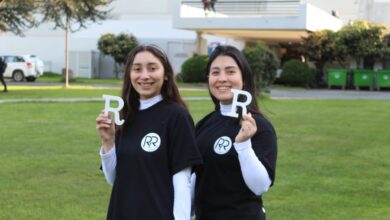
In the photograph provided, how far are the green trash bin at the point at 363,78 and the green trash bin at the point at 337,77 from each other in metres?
0.57

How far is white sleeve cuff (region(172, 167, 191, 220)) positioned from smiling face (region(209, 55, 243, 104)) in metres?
0.43

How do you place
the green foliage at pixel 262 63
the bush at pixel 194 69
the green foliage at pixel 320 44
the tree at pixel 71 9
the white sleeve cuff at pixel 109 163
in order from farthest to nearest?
the bush at pixel 194 69 → the green foliage at pixel 320 44 → the tree at pixel 71 9 → the green foliage at pixel 262 63 → the white sleeve cuff at pixel 109 163

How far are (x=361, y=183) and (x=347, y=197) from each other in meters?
0.79

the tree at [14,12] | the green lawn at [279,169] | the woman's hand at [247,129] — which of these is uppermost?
the tree at [14,12]

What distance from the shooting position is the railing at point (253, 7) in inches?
1394

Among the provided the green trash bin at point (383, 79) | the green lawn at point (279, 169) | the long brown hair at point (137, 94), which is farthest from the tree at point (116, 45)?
the long brown hair at point (137, 94)

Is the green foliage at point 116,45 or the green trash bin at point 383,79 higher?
the green foliage at point 116,45

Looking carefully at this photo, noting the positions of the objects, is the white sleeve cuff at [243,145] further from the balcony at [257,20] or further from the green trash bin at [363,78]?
the green trash bin at [363,78]

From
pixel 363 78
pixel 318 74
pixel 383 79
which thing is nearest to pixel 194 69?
pixel 318 74

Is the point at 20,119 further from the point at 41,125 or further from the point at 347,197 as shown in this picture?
the point at 347,197

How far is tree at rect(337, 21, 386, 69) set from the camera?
1275 inches

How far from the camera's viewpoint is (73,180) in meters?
7.58

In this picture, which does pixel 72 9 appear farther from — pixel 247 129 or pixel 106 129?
pixel 247 129

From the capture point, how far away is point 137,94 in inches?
127
